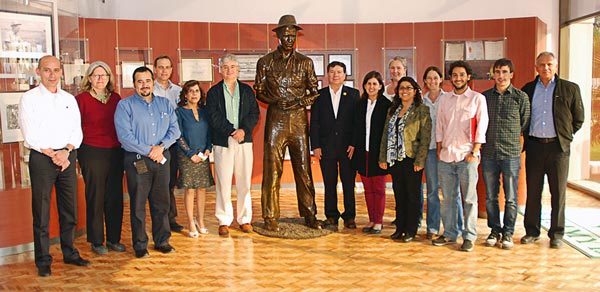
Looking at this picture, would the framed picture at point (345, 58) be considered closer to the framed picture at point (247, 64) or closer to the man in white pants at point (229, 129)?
the framed picture at point (247, 64)

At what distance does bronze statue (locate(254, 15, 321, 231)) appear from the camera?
5.55 metres

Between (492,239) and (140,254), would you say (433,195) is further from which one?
(140,254)

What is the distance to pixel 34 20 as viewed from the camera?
534 cm

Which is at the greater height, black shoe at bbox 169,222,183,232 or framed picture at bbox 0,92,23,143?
framed picture at bbox 0,92,23,143

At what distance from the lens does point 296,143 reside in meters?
5.62

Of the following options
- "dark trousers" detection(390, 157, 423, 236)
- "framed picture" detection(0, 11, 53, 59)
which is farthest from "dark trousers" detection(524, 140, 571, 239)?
"framed picture" detection(0, 11, 53, 59)

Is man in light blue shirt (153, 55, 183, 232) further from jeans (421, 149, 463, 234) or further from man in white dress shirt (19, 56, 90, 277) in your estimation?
jeans (421, 149, 463, 234)

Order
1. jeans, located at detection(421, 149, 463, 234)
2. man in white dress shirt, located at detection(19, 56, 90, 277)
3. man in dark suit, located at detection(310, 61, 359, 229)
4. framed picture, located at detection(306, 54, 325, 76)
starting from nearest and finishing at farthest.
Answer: man in white dress shirt, located at detection(19, 56, 90, 277)
jeans, located at detection(421, 149, 463, 234)
man in dark suit, located at detection(310, 61, 359, 229)
framed picture, located at detection(306, 54, 325, 76)

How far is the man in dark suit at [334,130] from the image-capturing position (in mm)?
5742

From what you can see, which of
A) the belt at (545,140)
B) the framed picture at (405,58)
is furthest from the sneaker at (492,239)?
the framed picture at (405,58)

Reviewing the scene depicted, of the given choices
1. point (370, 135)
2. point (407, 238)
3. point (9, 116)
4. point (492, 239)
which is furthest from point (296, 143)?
point (9, 116)

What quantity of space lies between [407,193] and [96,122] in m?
2.84

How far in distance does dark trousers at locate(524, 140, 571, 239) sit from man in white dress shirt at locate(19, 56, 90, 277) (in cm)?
397

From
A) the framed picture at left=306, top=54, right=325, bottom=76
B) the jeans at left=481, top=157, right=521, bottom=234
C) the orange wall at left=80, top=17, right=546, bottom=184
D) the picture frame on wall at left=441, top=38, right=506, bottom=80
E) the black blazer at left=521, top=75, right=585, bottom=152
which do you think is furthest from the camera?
the framed picture at left=306, top=54, right=325, bottom=76
